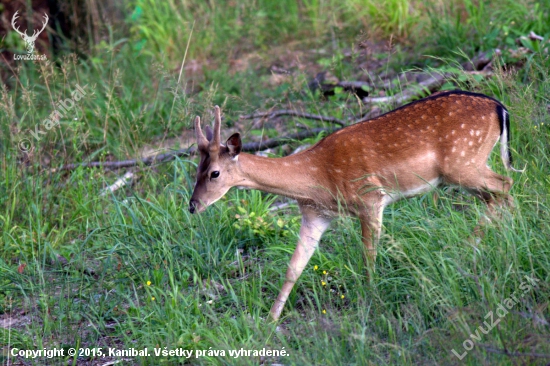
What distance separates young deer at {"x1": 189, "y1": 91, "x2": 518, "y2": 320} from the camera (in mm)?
4906

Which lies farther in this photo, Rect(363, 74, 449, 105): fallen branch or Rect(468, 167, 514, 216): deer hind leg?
Rect(363, 74, 449, 105): fallen branch

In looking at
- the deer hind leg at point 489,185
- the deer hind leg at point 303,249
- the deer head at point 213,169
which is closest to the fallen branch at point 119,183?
the deer head at point 213,169

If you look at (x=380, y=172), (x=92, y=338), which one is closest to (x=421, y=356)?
(x=380, y=172)

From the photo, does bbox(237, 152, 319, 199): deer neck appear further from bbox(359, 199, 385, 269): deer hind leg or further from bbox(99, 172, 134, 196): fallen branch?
bbox(99, 172, 134, 196): fallen branch

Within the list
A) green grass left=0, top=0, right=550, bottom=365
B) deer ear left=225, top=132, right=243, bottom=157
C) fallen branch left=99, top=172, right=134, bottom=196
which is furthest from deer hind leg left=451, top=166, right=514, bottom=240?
fallen branch left=99, top=172, right=134, bottom=196

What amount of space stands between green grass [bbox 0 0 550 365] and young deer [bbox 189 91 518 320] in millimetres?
177

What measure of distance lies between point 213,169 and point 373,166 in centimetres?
108

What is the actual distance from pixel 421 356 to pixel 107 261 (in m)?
2.47

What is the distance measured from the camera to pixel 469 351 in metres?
3.48

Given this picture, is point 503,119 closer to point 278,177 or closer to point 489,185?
point 489,185

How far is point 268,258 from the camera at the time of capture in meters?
5.42

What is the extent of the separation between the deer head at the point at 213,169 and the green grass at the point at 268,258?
45cm

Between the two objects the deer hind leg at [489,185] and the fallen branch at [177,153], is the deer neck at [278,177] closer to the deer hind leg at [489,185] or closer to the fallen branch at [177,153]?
the deer hind leg at [489,185]

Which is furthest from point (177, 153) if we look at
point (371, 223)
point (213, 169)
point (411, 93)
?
point (371, 223)
